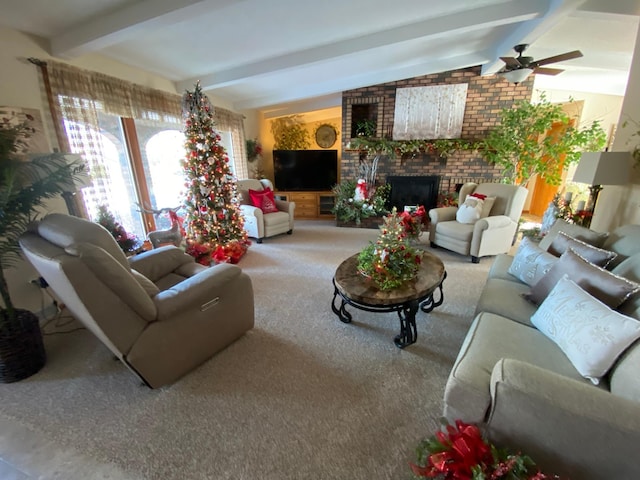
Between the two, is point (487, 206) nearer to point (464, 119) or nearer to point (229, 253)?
point (464, 119)

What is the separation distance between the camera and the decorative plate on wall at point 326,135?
21.1ft

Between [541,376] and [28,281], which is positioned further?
[28,281]

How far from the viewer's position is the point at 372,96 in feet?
17.5

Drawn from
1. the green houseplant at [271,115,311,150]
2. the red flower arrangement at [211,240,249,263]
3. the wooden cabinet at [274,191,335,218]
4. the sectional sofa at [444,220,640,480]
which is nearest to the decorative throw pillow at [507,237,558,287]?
the sectional sofa at [444,220,640,480]

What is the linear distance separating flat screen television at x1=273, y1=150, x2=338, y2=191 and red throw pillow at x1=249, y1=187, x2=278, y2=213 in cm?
138

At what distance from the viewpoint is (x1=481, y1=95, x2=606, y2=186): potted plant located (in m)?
4.31

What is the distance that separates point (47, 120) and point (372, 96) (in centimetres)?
478

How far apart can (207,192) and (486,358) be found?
342 cm

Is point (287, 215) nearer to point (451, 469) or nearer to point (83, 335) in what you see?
point (83, 335)

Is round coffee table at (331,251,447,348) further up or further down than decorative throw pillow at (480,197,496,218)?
further down

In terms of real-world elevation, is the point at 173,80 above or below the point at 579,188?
above

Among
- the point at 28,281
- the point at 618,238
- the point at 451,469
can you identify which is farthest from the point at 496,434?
the point at 28,281

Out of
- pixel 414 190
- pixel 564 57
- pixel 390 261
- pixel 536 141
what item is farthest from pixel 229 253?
pixel 536 141

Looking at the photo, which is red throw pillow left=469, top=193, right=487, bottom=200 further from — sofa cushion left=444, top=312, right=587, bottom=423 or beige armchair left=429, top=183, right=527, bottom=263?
sofa cushion left=444, top=312, right=587, bottom=423
